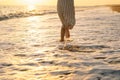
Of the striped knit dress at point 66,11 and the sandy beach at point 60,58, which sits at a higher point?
the striped knit dress at point 66,11

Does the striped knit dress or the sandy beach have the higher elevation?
the striped knit dress

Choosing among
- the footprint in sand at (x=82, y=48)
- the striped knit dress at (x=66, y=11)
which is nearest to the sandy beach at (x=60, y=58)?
the footprint in sand at (x=82, y=48)

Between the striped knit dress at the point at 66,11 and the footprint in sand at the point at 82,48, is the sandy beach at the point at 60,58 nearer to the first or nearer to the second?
the footprint in sand at the point at 82,48

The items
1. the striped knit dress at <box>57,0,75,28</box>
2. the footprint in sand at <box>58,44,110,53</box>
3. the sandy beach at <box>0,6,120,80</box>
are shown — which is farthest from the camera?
the striped knit dress at <box>57,0,75,28</box>

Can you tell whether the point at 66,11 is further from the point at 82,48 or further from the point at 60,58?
the point at 60,58

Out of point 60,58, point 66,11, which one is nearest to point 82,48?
point 66,11

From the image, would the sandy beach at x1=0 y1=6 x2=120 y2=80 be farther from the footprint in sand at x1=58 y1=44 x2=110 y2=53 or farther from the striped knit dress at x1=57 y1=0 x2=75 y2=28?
the striped knit dress at x1=57 y1=0 x2=75 y2=28

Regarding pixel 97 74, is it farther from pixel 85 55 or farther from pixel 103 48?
pixel 103 48

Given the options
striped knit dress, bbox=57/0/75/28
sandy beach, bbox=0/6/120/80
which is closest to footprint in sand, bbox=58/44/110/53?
sandy beach, bbox=0/6/120/80

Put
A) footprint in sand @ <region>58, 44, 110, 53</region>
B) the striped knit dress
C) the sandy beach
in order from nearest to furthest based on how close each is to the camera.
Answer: the sandy beach → footprint in sand @ <region>58, 44, 110, 53</region> → the striped knit dress

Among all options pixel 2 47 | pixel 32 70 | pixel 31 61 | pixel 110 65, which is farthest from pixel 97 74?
pixel 2 47

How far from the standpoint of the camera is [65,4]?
8.54 metres

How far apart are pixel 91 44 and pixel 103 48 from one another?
0.60 metres

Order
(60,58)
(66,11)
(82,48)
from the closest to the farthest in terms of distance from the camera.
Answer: (60,58) → (82,48) → (66,11)
